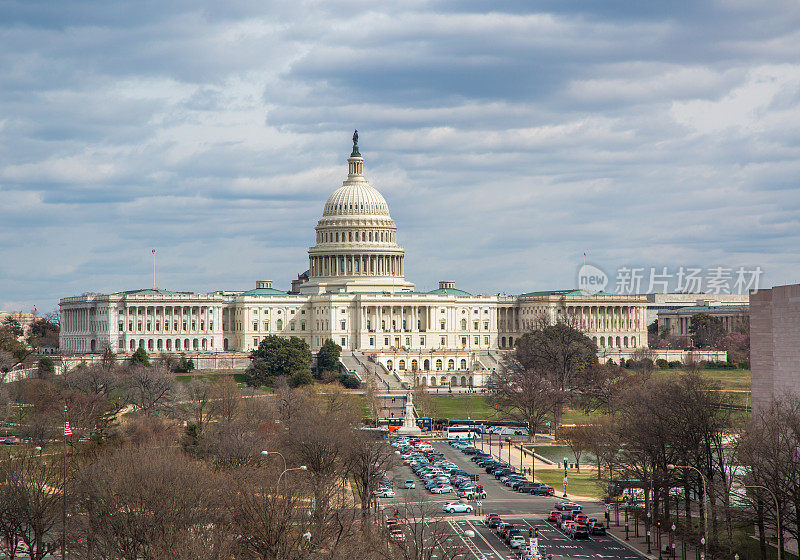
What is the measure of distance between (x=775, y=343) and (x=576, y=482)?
29401 mm

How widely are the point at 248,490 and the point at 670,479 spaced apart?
27865 mm

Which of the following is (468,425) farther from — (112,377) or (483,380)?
(483,380)

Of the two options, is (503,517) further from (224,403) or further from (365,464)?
(224,403)

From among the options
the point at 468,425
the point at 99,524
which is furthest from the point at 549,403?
the point at 99,524

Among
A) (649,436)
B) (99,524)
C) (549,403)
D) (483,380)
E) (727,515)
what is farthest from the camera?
(483,380)

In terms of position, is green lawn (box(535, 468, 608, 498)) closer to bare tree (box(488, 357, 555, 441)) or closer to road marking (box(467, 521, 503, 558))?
road marking (box(467, 521, 503, 558))

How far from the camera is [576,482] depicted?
102938 millimetres

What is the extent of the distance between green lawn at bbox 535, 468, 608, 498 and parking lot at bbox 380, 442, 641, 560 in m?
2.92

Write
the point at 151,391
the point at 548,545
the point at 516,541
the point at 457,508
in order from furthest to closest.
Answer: the point at 151,391, the point at 457,508, the point at 548,545, the point at 516,541

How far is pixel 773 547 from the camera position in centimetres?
7306

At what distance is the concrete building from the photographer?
245ft

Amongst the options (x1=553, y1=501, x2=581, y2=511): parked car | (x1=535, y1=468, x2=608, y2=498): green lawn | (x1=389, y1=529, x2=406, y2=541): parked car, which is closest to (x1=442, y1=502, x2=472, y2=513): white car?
(x1=553, y1=501, x2=581, y2=511): parked car

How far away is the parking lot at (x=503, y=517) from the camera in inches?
2874

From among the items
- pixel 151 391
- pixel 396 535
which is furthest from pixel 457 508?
pixel 151 391
